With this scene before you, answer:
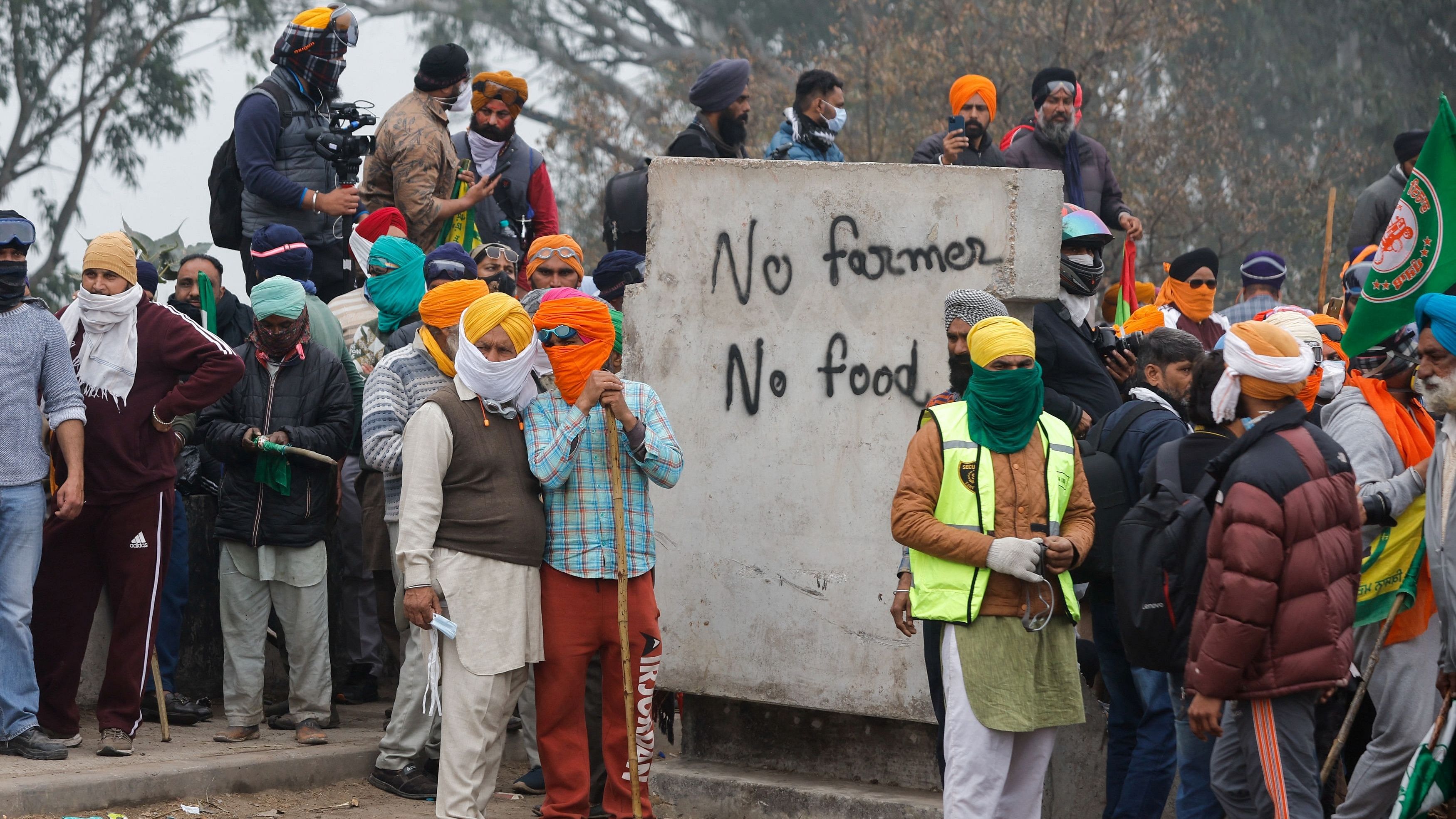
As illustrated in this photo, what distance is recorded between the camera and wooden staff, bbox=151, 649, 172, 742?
707 centimetres

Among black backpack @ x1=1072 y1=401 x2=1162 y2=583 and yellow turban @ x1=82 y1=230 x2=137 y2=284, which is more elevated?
yellow turban @ x1=82 y1=230 x2=137 y2=284

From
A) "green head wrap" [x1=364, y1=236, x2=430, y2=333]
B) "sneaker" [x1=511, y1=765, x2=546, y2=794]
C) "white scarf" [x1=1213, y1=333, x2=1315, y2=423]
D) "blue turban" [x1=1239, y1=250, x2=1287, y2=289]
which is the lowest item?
"sneaker" [x1=511, y1=765, x2=546, y2=794]

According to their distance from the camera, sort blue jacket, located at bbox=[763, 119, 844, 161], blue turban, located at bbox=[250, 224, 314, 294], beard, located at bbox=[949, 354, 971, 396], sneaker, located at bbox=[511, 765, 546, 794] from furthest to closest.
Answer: blue jacket, located at bbox=[763, 119, 844, 161] < blue turban, located at bbox=[250, 224, 314, 294] < sneaker, located at bbox=[511, 765, 546, 794] < beard, located at bbox=[949, 354, 971, 396]

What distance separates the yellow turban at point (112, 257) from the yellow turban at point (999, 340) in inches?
144

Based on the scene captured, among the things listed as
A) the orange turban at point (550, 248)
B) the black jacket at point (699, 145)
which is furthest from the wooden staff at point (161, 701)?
the black jacket at point (699, 145)

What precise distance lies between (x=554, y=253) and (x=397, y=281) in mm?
861

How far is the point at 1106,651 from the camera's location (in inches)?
242

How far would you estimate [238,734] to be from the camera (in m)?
7.20

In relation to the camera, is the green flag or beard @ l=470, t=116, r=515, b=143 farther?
beard @ l=470, t=116, r=515, b=143

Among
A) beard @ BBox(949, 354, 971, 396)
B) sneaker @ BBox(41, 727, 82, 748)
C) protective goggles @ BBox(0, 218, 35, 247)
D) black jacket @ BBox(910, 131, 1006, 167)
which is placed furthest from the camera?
black jacket @ BBox(910, 131, 1006, 167)

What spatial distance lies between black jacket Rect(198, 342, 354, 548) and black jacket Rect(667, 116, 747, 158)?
7.64 feet

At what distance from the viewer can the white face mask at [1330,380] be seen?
6.54 m

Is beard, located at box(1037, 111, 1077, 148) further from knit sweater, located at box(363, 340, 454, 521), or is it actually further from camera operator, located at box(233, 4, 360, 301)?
knit sweater, located at box(363, 340, 454, 521)

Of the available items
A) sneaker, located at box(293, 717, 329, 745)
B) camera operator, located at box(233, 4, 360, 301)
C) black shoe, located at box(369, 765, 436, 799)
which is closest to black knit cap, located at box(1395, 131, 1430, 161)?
camera operator, located at box(233, 4, 360, 301)
